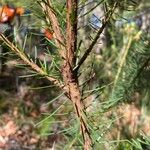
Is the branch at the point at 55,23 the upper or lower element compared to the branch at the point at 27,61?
upper

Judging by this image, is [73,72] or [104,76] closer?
[73,72]

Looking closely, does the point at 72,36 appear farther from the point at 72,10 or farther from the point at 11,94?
the point at 11,94

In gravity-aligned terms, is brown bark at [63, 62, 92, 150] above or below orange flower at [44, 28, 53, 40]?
below

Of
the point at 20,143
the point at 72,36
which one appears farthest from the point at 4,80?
the point at 72,36

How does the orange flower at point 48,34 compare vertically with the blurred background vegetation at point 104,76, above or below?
above

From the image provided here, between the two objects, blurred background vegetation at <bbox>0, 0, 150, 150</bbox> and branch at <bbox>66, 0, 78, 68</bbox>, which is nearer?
branch at <bbox>66, 0, 78, 68</bbox>

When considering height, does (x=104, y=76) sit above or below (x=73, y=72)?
below

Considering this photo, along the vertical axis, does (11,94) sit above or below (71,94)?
below

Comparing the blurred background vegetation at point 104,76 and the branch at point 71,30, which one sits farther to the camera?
the blurred background vegetation at point 104,76

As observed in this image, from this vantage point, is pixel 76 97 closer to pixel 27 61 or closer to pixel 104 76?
pixel 27 61

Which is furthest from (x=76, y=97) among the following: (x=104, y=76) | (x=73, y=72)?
(x=104, y=76)

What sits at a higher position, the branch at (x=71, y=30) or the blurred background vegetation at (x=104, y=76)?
the branch at (x=71, y=30)
